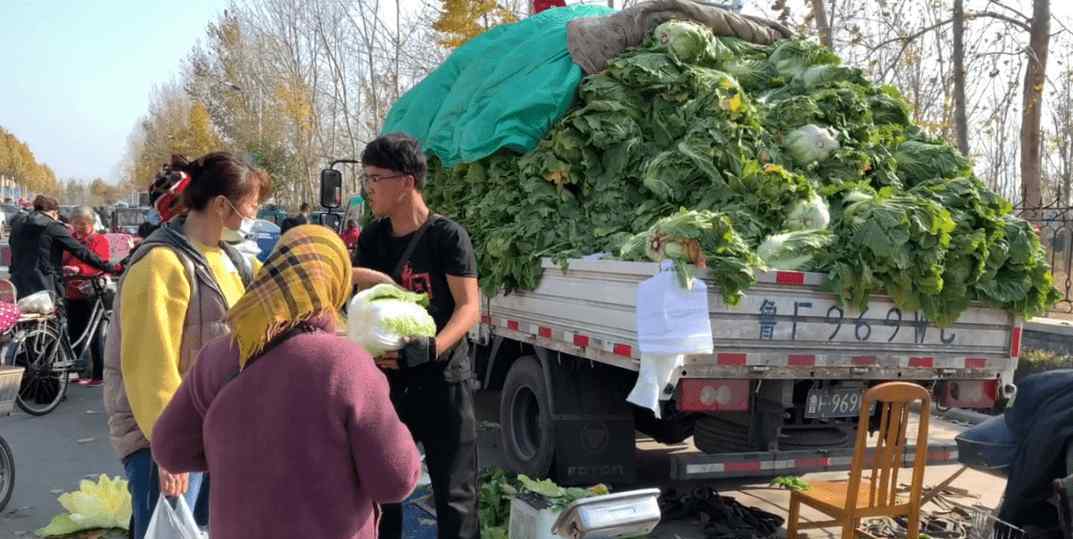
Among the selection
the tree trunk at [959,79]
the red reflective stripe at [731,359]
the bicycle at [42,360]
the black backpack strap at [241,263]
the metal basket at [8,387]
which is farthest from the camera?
the tree trunk at [959,79]

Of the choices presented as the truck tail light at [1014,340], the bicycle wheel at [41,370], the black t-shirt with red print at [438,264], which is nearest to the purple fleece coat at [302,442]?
the black t-shirt with red print at [438,264]

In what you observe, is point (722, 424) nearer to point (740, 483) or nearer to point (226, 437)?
point (740, 483)

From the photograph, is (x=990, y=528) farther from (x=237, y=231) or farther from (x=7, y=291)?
(x=7, y=291)

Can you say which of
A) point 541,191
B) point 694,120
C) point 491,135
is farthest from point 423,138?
point 694,120

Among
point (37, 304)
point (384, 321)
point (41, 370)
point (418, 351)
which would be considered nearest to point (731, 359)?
point (418, 351)

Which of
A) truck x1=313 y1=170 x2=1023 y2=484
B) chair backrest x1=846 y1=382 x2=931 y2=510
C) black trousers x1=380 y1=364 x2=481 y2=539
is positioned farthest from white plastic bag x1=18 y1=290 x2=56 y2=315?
chair backrest x1=846 y1=382 x2=931 y2=510

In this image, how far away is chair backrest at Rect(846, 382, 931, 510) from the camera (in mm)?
3979

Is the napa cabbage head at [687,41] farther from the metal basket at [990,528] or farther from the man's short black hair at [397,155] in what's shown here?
the metal basket at [990,528]

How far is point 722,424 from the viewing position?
16.6 feet

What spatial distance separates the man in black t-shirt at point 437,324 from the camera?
3502 mm

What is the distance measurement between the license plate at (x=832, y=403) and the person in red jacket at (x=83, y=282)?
732 cm

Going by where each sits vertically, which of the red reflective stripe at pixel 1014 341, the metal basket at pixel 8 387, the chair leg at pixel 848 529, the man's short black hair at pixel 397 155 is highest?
the man's short black hair at pixel 397 155

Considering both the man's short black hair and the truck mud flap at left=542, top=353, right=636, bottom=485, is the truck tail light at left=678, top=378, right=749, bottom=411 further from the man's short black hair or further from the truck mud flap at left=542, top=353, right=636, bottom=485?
the man's short black hair

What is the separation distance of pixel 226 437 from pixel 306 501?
243 mm
